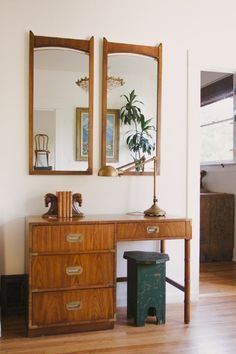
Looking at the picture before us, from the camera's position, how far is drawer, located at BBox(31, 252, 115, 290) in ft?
7.91

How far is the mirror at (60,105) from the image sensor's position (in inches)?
113

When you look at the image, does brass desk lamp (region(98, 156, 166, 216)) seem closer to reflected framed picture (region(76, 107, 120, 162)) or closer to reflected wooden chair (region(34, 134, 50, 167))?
reflected framed picture (region(76, 107, 120, 162))

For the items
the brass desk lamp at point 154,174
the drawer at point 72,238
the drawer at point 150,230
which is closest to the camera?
the drawer at point 72,238

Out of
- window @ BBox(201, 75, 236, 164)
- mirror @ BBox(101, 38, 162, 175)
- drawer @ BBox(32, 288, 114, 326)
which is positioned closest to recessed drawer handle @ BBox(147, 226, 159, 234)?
drawer @ BBox(32, 288, 114, 326)

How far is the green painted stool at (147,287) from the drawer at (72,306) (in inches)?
8.0

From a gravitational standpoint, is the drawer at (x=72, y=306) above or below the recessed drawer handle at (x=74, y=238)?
below

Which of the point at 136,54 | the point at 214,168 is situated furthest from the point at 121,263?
the point at 214,168

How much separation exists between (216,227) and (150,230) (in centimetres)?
221

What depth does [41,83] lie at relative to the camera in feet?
9.47

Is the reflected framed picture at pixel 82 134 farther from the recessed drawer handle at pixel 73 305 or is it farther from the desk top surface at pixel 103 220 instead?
the recessed drawer handle at pixel 73 305

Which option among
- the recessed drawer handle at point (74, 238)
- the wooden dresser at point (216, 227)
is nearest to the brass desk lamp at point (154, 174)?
the recessed drawer handle at point (74, 238)

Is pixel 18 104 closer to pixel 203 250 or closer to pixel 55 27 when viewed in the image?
pixel 55 27

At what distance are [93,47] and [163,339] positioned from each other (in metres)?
2.16

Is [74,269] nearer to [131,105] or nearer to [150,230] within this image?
[150,230]
